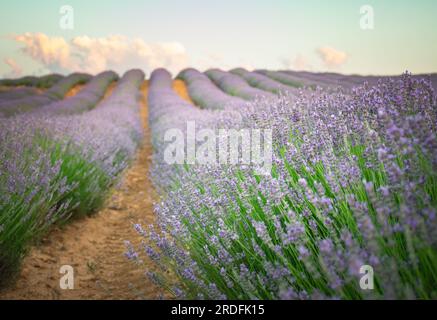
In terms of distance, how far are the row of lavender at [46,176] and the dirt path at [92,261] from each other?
166 mm

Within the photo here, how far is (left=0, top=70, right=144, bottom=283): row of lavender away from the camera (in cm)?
235

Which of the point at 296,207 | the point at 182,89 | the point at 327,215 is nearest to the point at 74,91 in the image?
the point at 182,89

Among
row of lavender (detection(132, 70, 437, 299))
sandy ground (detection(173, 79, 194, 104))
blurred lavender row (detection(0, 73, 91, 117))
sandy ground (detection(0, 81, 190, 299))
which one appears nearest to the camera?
row of lavender (detection(132, 70, 437, 299))

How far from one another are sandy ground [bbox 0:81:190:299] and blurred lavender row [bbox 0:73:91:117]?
7.69 ft

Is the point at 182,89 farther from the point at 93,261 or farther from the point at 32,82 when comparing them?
the point at 93,261

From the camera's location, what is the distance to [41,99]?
12500 mm

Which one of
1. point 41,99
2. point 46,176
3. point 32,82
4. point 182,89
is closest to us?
point 46,176

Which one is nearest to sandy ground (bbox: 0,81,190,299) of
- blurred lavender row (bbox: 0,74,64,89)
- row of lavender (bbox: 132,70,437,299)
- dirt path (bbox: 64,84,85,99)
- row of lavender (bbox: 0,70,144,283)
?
row of lavender (bbox: 0,70,144,283)

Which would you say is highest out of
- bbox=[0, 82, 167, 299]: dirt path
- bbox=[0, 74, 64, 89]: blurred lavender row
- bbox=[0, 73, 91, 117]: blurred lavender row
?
bbox=[0, 74, 64, 89]: blurred lavender row

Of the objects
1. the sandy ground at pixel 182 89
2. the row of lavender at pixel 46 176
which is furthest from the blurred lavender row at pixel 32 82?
the row of lavender at pixel 46 176

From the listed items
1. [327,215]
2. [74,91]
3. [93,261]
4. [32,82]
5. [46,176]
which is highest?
[32,82]

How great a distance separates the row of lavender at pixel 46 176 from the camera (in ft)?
7.71

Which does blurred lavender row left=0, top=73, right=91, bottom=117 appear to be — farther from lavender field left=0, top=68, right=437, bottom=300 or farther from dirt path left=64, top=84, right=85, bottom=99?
lavender field left=0, top=68, right=437, bottom=300
